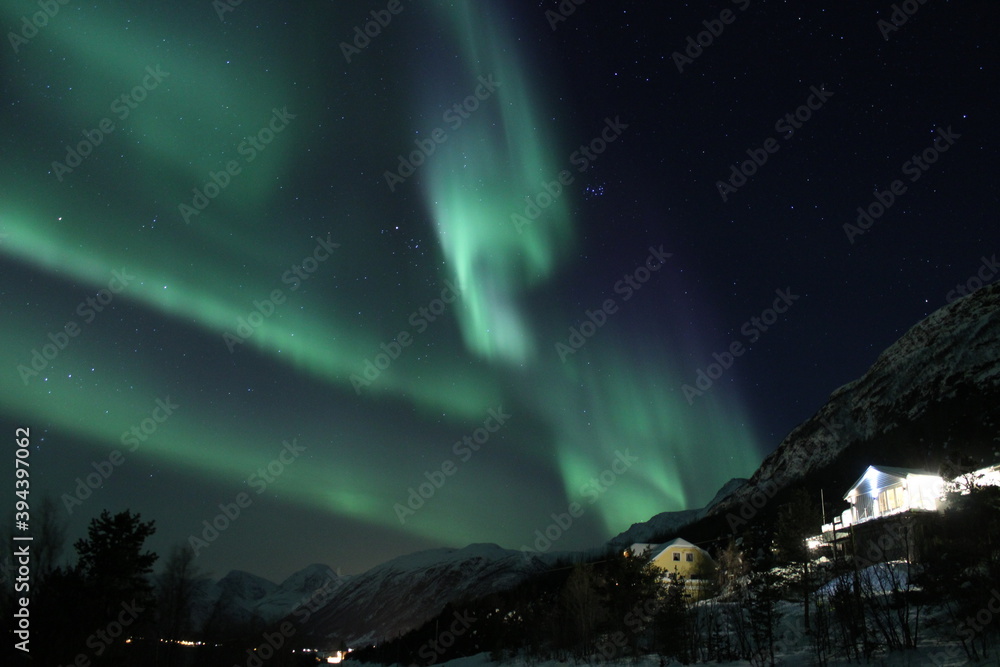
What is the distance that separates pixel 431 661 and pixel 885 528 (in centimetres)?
7023

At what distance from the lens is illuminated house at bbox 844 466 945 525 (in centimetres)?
5566

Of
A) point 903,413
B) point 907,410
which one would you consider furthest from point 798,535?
point 907,410

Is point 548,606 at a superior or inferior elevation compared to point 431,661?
superior

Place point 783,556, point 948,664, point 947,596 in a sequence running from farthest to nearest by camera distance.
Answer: point 783,556
point 947,596
point 948,664

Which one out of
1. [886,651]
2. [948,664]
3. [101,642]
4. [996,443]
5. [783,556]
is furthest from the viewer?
[996,443]

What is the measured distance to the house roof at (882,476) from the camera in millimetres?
58562

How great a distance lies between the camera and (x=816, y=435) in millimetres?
169375

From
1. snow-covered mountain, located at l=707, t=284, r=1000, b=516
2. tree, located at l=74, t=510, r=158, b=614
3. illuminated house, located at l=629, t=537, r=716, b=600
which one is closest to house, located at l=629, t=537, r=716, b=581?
illuminated house, located at l=629, t=537, r=716, b=600

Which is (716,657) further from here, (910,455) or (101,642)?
(910,455)

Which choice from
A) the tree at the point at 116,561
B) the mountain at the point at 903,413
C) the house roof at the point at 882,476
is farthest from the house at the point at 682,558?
the tree at the point at 116,561

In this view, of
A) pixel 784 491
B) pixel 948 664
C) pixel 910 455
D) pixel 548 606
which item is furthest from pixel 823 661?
pixel 784 491

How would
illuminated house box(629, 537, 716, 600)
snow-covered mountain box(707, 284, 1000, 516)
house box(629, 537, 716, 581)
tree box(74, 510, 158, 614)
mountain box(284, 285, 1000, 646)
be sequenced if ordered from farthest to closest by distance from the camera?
snow-covered mountain box(707, 284, 1000, 516), mountain box(284, 285, 1000, 646), house box(629, 537, 716, 581), illuminated house box(629, 537, 716, 600), tree box(74, 510, 158, 614)

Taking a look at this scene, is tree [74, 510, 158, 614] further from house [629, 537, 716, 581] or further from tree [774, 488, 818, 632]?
house [629, 537, 716, 581]

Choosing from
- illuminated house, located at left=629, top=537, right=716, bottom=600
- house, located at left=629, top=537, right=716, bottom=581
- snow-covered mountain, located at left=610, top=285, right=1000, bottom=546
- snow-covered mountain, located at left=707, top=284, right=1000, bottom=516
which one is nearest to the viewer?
illuminated house, located at left=629, top=537, right=716, bottom=600
